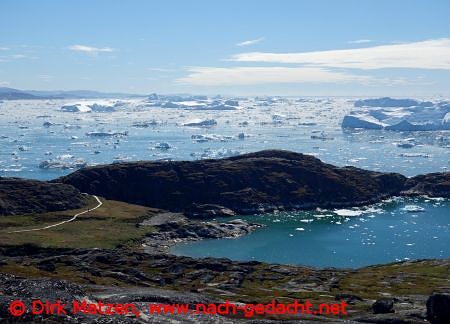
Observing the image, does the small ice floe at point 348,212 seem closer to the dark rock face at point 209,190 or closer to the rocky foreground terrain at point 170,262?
the dark rock face at point 209,190

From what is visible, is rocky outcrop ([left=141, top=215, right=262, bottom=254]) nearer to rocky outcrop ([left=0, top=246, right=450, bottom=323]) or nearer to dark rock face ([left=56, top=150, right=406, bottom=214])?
dark rock face ([left=56, top=150, right=406, bottom=214])

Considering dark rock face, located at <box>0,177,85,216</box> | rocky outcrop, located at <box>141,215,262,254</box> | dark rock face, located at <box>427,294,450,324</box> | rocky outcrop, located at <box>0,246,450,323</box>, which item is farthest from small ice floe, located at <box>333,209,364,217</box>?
dark rock face, located at <box>427,294,450,324</box>

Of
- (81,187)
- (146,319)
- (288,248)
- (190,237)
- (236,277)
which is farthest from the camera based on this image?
(81,187)

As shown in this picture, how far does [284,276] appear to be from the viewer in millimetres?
99500

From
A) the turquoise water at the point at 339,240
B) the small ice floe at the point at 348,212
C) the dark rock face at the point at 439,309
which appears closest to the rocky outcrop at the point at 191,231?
the turquoise water at the point at 339,240

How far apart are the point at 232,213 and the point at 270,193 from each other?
19.6 m

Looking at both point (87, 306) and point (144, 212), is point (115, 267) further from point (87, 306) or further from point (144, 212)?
point (144, 212)

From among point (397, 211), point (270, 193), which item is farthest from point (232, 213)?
point (397, 211)

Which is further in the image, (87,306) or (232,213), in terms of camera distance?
(232,213)

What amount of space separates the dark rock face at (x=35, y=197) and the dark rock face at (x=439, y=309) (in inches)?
5038

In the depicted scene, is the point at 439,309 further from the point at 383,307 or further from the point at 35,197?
the point at 35,197

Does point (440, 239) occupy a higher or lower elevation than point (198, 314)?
lower

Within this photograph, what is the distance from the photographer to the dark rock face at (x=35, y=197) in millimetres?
162625

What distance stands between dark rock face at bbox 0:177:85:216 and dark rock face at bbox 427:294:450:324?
12796 centimetres
